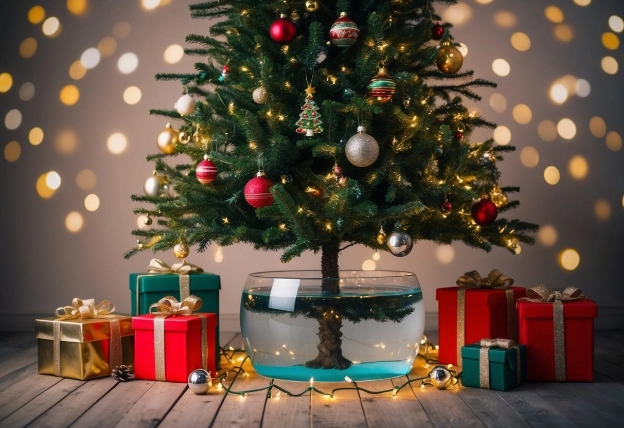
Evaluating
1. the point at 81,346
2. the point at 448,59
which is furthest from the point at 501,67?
the point at 81,346

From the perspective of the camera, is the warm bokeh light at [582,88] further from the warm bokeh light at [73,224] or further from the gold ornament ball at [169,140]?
the warm bokeh light at [73,224]

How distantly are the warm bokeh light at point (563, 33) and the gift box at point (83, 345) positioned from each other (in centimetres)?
248

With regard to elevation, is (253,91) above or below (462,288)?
above

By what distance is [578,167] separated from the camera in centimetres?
362

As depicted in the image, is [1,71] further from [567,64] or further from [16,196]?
[567,64]

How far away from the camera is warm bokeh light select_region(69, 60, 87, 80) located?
3613mm

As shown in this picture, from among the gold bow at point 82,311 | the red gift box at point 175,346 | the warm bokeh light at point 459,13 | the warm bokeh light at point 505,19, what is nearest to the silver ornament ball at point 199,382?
the red gift box at point 175,346

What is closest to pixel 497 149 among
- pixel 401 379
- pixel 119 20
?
pixel 401 379

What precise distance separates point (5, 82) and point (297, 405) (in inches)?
96.2

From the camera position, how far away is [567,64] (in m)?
3.64

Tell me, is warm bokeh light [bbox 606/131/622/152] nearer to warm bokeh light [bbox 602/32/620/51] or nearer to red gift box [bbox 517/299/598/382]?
warm bokeh light [bbox 602/32/620/51]

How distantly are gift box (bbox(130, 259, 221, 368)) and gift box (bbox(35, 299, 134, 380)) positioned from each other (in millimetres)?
128

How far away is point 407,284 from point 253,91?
2.56ft

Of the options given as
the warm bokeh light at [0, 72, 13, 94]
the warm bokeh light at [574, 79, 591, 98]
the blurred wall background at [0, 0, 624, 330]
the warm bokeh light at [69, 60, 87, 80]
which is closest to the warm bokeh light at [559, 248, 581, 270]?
the blurred wall background at [0, 0, 624, 330]
